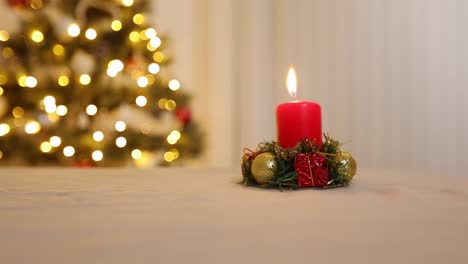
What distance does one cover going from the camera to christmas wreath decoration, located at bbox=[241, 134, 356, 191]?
60 cm

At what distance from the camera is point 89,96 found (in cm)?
185

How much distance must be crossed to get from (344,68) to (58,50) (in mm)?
1387

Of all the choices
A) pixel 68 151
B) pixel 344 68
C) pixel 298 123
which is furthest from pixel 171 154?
pixel 298 123

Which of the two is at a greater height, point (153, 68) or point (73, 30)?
point (73, 30)

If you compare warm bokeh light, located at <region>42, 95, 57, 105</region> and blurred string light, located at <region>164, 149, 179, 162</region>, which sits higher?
warm bokeh light, located at <region>42, 95, 57, 105</region>

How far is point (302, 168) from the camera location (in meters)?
0.60

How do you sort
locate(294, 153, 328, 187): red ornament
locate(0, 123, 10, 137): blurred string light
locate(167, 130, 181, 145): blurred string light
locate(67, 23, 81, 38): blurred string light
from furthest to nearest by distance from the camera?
locate(167, 130, 181, 145): blurred string light → locate(67, 23, 81, 38): blurred string light → locate(0, 123, 10, 137): blurred string light → locate(294, 153, 328, 187): red ornament

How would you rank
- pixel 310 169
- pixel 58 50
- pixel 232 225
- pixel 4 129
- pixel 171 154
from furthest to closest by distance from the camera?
1. pixel 171 154
2. pixel 58 50
3. pixel 4 129
4. pixel 310 169
5. pixel 232 225

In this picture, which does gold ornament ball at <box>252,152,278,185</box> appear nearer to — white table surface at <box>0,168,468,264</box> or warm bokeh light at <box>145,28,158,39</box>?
white table surface at <box>0,168,468,264</box>

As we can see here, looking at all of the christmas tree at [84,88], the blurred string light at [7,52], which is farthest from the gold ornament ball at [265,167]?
the blurred string light at [7,52]

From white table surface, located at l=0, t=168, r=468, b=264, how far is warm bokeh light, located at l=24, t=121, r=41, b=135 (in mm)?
1271

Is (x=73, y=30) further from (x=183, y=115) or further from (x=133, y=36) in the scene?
(x=183, y=115)

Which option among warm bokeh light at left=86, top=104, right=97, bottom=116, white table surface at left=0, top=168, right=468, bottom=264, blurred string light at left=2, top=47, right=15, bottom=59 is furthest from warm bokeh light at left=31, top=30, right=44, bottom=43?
white table surface at left=0, top=168, right=468, bottom=264

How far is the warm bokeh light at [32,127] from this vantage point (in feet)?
5.75
